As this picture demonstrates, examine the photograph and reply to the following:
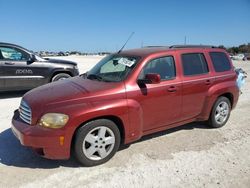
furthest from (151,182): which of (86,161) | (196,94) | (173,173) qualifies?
(196,94)

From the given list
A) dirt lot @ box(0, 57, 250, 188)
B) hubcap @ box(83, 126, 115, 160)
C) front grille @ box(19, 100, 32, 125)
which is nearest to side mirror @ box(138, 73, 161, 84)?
hubcap @ box(83, 126, 115, 160)

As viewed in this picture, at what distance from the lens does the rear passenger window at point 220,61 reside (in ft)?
19.4

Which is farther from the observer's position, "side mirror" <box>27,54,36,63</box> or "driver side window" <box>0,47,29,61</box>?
"side mirror" <box>27,54,36,63</box>

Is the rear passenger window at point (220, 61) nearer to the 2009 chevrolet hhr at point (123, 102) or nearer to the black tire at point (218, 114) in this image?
the 2009 chevrolet hhr at point (123, 102)

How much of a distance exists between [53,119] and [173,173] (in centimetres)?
180

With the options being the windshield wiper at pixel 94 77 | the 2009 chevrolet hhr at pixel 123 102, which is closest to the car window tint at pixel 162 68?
the 2009 chevrolet hhr at pixel 123 102

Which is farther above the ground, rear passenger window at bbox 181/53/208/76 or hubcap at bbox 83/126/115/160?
rear passenger window at bbox 181/53/208/76

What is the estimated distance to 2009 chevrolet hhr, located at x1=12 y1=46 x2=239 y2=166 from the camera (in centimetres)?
395

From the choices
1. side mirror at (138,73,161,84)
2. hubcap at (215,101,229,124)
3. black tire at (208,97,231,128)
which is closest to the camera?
side mirror at (138,73,161,84)

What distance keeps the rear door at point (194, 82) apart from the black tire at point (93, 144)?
1581 mm

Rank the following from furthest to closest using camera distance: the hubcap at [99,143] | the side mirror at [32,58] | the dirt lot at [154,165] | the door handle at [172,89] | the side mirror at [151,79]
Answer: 1. the side mirror at [32,58]
2. the door handle at [172,89]
3. the side mirror at [151,79]
4. the hubcap at [99,143]
5. the dirt lot at [154,165]

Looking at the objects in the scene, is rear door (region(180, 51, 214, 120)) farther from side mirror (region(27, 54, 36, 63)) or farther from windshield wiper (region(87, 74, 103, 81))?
side mirror (region(27, 54, 36, 63))

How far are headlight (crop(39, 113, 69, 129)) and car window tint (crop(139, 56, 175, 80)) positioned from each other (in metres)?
1.49

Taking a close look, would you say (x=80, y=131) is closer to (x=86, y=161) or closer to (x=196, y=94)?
(x=86, y=161)
